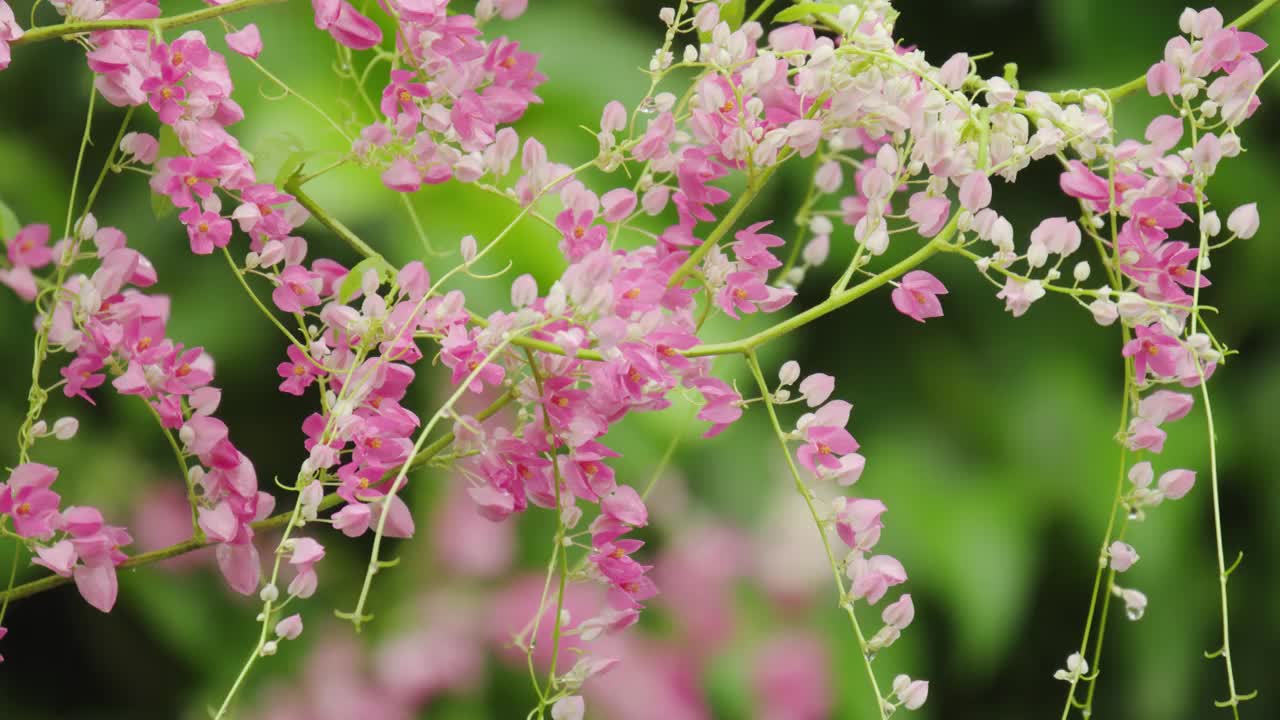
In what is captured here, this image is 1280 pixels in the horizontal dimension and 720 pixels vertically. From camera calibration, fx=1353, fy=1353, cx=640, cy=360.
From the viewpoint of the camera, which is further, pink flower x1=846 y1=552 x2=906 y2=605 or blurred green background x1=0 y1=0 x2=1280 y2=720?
blurred green background x1=0 y1=0 x2=1280 y2=720

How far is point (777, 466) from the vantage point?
1.29 m

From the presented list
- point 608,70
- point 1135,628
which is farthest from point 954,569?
point 608,70

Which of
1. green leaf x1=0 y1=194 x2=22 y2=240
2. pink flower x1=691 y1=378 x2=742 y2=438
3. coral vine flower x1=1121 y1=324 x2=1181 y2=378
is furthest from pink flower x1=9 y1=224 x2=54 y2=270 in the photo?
coral vine flower x1=1121 y1=324 x2=1181 y2=378

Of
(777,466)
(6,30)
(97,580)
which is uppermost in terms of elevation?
(6,30)

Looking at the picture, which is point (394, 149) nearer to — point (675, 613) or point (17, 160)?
point (675, 613)

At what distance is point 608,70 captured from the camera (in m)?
1.31

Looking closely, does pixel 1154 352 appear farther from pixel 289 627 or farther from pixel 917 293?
pixel 289 627

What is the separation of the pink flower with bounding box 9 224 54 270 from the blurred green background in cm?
74

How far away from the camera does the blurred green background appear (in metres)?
1.16

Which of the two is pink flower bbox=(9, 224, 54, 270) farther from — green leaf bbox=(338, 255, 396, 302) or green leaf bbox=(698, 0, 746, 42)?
green leaf bbox=(698, 0, 746, 42)

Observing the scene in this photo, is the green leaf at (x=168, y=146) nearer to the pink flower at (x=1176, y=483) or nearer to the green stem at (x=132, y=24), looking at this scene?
the green stem at (x=132, y=24)

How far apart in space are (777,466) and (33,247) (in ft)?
3.32

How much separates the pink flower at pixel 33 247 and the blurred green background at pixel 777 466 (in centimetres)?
74

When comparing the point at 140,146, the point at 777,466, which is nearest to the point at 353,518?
the point at 140,146
